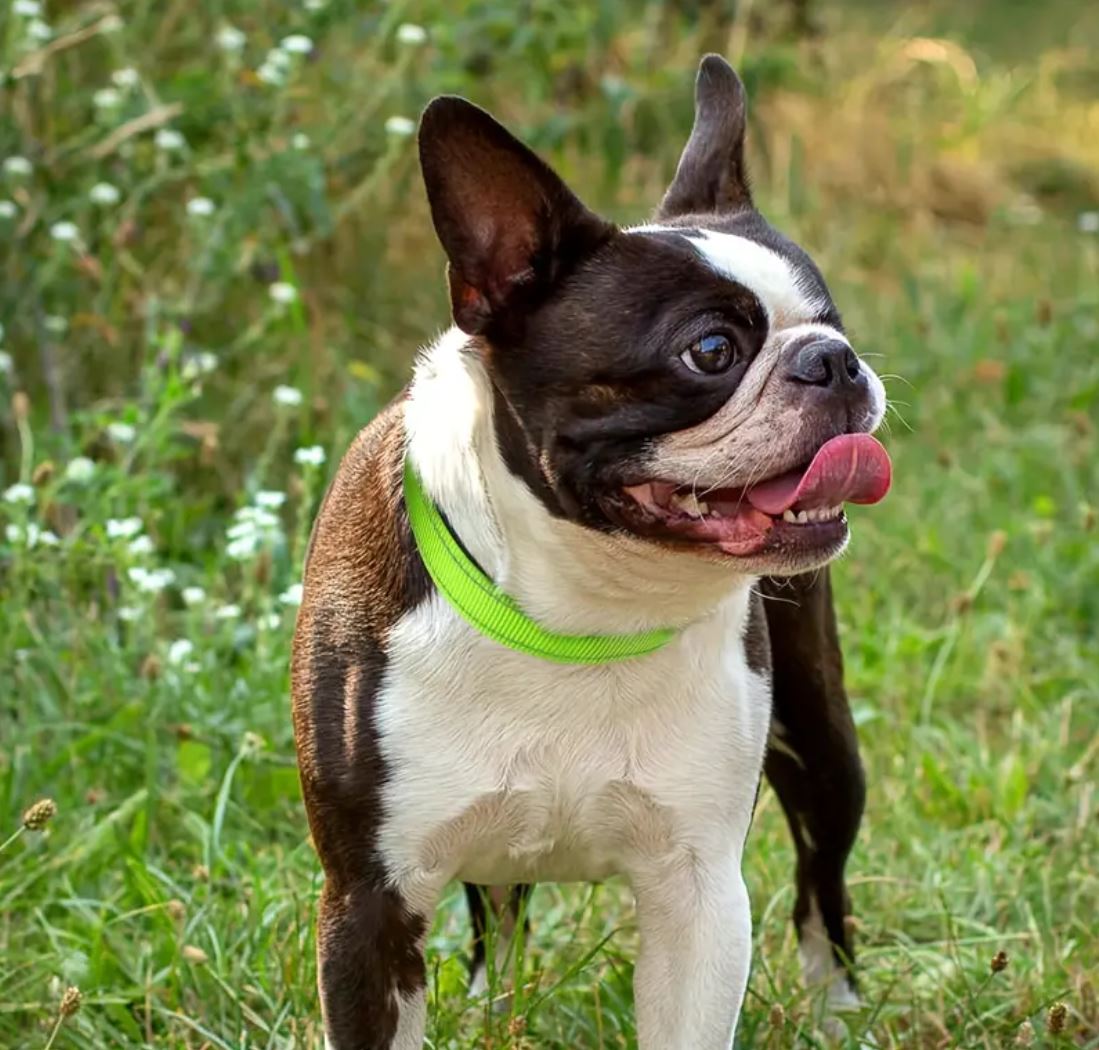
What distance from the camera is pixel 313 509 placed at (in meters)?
5.24

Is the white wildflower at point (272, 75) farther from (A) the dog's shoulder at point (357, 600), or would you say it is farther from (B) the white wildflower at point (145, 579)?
(A) the dog's shoulder at point (357, 600)

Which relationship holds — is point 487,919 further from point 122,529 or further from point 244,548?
point 122,529

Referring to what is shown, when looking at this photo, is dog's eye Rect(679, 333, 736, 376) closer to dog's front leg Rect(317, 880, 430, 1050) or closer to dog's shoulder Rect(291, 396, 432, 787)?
dog's shoulder Rect(291, 396, 432, 787)

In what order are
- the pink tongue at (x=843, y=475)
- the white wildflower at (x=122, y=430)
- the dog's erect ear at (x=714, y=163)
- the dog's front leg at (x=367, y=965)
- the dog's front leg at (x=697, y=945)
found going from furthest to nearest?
1. the white wildflower at (x=122, y=430)
2. the dog's erect ear at (x=714, y=163)
3. the dog's front leg at (x=697, y=945)
4. the dog's front leg at (x=367, y=965)
5. the pink tongue at (x=843, y=475)

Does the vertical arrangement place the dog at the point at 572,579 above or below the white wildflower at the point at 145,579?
above

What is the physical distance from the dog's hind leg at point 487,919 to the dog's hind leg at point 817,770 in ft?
1.74

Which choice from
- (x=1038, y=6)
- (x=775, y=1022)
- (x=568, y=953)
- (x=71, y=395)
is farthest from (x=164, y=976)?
(x=1038, y=6)

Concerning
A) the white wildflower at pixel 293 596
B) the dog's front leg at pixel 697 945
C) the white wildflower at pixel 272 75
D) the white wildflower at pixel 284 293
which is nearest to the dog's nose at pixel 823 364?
the dog's front leg at pixel 697 945

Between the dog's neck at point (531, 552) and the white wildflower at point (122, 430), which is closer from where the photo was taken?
the dog's neck at point (531, 552)

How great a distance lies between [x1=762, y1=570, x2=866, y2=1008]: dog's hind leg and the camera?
360 cm

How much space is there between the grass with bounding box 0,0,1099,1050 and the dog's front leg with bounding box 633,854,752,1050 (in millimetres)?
230

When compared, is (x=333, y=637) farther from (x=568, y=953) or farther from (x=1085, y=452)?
(x=1085, y=452)

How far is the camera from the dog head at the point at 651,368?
2.84 metres

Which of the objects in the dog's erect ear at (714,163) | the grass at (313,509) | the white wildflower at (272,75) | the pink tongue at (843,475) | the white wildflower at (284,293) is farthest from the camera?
the white wildflower at (272,75)
